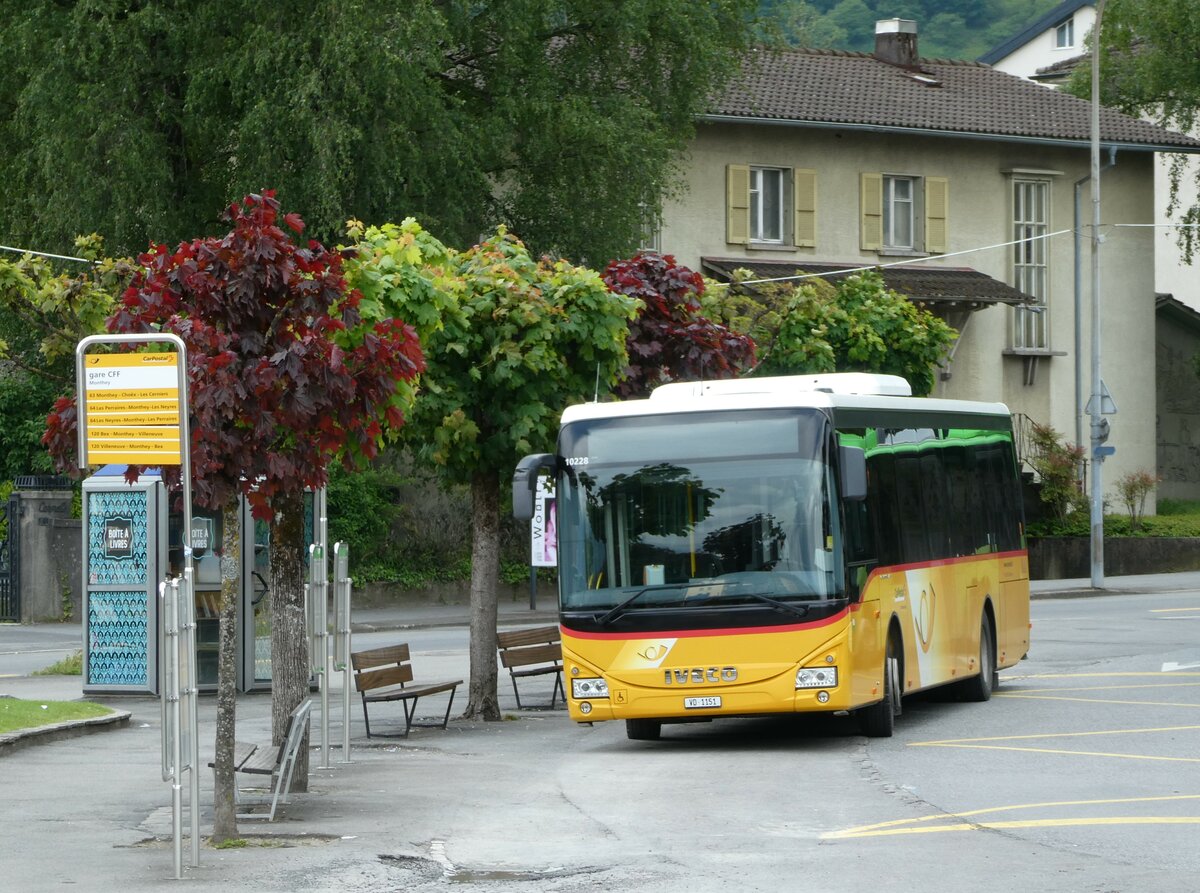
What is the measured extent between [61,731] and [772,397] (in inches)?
271

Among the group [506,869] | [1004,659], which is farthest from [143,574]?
[506,869]

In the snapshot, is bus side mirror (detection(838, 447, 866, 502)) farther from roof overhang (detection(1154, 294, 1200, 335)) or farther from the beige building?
roof overhang (detection(1154, 294, 1200, 335))

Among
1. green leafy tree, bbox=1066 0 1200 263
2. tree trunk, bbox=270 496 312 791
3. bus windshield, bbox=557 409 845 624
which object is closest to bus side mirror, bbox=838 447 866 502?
bus windshield, bbox=557 409 845 624

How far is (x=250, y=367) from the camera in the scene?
38.6 ft

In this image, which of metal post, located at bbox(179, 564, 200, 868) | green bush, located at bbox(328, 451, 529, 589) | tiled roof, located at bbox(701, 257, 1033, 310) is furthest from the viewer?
tiled roof, located at bbox(701, 257, 1033, 310)

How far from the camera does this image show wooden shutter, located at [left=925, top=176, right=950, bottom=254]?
155ft

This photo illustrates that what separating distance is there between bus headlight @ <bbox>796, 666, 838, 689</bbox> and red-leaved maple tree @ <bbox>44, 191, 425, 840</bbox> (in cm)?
499

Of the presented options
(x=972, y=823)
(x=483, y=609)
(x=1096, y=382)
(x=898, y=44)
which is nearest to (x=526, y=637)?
(x=483, y=609)

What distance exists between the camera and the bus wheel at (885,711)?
17.3 metres

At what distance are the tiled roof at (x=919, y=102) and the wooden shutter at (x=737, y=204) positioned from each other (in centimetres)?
131

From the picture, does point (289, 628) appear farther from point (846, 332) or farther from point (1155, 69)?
point (1155, 69)

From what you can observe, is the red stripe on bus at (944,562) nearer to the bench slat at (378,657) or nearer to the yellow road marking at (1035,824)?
the bench slat at (378,657)

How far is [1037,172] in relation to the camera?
48406 mm

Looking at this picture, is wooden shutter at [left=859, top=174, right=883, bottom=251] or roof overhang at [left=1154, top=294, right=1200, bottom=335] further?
roof overhang at [left=1154, top=294, right=1200, bottom=335]
